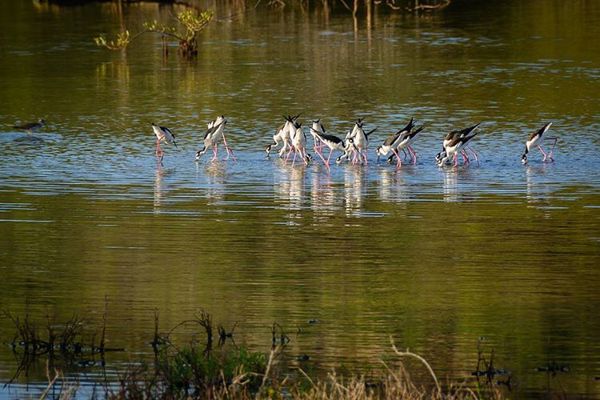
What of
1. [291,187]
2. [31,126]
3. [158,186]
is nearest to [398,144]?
[291,187]

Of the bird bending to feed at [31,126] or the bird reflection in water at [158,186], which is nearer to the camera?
the bird reflection in water at [158,186]

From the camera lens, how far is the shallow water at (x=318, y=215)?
1216 cm

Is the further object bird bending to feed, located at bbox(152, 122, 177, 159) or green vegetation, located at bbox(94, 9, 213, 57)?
green vegetation, located at bbox(94, 9, 213, 57)

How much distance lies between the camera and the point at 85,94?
32844 millimetres

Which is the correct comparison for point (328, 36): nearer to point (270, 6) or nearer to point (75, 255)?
point (270, 6)

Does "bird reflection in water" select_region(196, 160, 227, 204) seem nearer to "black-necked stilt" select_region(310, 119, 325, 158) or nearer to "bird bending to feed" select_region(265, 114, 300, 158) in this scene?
"bird bending to feed" select_region(265, 114, 300, 158)

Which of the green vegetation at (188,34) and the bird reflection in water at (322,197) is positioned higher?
the green vegetation at (188,34)

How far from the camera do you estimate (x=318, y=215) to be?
704 inches

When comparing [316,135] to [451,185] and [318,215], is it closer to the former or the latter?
[451,185]

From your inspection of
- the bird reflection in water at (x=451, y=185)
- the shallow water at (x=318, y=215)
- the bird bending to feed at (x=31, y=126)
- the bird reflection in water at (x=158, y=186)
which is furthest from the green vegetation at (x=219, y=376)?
the bird bending to feed at (x=31, y=126)

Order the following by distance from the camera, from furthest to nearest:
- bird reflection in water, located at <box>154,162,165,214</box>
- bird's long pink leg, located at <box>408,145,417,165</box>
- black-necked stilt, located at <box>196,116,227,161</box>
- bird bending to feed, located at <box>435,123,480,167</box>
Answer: black-necked stilt, located at <box>196,116,227,161</box> → bird's long pink leg, located at <box>408,145,417,165</box> → bird bending to feed, located at <box>435,123,480,167</box> → bird reflection in water, located at <box>154,162,165,214</box>

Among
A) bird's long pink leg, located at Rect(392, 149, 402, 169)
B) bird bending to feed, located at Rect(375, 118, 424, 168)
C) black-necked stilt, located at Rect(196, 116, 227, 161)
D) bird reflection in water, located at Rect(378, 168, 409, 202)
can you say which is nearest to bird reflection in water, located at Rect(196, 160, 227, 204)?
black-necked stilt, located at Rect(196, 116, 227, 161)

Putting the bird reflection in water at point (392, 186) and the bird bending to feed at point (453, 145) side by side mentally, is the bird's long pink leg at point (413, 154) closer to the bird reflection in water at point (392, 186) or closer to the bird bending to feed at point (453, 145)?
the bird bending to feed at point (453, 145)

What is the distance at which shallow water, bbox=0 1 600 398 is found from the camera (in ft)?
39.9
